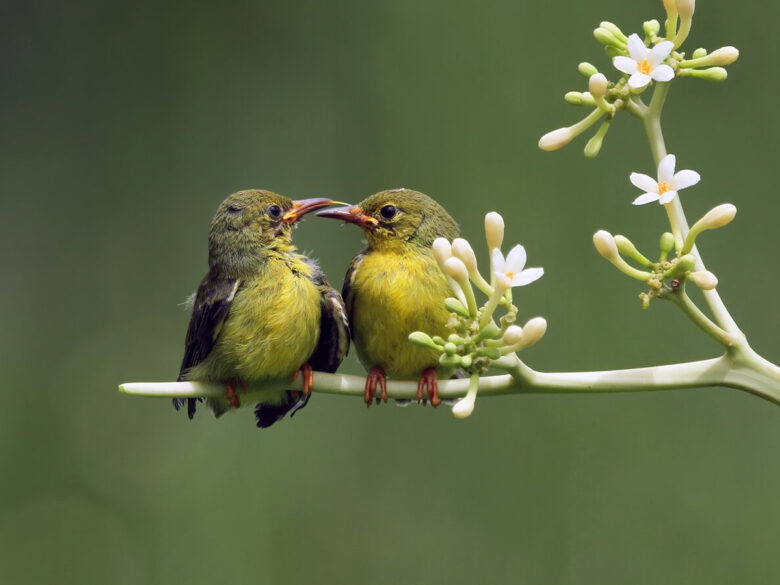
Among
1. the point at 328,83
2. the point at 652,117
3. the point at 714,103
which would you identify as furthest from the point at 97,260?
the point at 652,117

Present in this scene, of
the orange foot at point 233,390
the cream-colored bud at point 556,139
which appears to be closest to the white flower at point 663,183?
the cream-colored bud at point 556,139

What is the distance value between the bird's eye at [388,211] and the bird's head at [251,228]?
19cm

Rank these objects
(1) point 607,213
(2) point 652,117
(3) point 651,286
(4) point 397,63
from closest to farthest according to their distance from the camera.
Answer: (3) point 651,286
(2) point 652,117
(1) point 607,213
(4) point 397,63

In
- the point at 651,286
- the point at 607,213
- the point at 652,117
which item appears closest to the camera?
the point at 651,286

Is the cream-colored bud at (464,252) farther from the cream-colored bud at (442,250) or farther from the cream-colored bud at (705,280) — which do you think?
the cream-colored bud at (705,280)

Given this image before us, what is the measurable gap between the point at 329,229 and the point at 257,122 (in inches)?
47.8

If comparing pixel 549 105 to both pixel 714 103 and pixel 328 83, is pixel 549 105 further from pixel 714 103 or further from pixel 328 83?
pixel 328 83

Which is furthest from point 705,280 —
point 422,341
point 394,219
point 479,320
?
point 394,219

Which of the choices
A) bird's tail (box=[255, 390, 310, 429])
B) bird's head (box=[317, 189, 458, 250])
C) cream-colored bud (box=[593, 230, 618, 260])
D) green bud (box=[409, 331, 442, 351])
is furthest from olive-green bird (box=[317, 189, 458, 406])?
cream-colored bud (box=[593, 230, 618, 260])

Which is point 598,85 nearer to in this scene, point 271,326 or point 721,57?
point 721,57

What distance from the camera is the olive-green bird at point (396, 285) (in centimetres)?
349

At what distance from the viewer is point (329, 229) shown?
25.1 feet

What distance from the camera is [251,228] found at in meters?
3.70

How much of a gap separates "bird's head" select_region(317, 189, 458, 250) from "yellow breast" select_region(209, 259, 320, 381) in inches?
11.6
